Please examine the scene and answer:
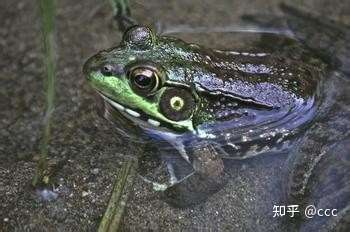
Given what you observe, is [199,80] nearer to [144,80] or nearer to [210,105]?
[210,105]

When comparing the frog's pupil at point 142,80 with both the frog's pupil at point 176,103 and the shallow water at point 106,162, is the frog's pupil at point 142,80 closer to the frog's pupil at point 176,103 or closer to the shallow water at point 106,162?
the frog's pupil at point 176,103

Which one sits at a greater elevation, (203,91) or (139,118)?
(203,91)

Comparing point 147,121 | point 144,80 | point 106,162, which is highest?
point 144,80

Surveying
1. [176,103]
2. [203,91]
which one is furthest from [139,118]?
[203,91]

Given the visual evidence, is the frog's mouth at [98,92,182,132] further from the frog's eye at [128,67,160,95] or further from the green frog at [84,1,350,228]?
the frog's eye at [128,67,160,95]

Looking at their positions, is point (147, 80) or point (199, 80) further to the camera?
point (199, 80)

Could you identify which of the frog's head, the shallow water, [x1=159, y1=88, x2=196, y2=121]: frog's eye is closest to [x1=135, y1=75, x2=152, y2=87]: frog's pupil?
the frog's head

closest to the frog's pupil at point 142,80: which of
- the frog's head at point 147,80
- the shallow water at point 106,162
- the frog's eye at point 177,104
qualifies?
the frog's head at point 147,80

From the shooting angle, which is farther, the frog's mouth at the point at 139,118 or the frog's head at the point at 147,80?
the frog's mouth at the point at 139,118
